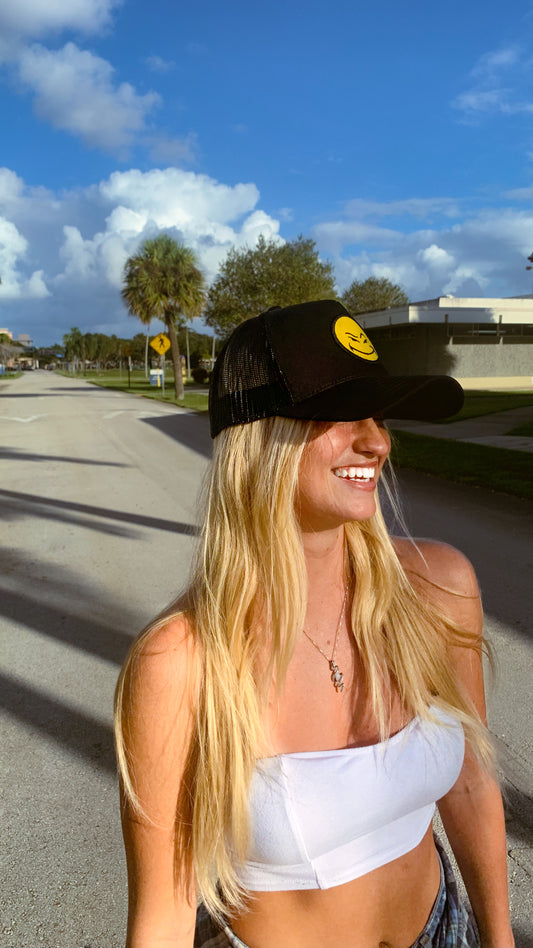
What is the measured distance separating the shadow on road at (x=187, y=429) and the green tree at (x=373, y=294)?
44.1 meters

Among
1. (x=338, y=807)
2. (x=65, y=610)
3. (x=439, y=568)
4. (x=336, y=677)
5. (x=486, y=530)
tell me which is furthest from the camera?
(x=486, y=530)

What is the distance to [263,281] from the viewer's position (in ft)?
115

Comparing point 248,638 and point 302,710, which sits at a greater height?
point 248,638

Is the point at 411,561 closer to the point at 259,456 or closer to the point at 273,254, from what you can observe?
the point at 259,456

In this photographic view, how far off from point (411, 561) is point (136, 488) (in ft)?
27.6

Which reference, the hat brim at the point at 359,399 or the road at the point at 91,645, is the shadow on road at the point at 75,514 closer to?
the road at the point at 91,645

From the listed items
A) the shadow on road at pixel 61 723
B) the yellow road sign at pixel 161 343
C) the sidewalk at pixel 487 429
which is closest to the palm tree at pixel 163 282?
the yellow road sign at pixel 161 343

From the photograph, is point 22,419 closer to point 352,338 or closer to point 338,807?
point 352,338

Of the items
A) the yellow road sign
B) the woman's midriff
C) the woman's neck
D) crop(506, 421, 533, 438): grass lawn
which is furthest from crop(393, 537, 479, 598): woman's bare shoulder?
the yellow road sign

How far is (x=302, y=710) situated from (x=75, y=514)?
288 inches

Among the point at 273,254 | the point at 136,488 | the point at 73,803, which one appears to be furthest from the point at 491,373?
the point at 73,803

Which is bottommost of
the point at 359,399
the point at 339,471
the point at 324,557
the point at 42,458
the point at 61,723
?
the point at 61,723

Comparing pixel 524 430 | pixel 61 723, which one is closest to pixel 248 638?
pixel 61 723

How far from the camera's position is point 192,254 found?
110ft
